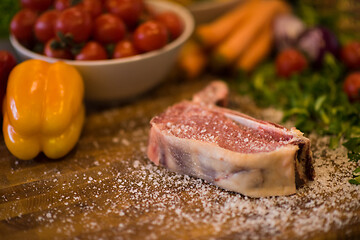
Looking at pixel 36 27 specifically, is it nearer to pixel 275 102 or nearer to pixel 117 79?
pixel 117 79

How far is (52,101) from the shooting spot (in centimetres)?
174

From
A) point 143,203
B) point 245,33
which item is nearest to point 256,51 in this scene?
point 245,33

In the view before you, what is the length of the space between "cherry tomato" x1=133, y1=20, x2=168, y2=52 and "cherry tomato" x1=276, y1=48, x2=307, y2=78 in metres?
0.79

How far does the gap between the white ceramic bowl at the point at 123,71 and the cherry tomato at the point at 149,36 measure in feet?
0.13

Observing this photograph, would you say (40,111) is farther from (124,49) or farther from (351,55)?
(351,55)

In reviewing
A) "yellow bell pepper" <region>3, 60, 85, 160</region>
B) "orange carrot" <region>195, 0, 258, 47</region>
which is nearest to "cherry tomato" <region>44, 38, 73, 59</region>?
"yellow bell pepper" <region>3, 60, 85, 160</region>

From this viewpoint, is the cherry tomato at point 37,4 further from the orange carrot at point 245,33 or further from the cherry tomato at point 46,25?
the orange carrot at point 245,33

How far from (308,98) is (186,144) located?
85cm

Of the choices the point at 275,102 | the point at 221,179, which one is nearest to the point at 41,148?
the point at 221,179

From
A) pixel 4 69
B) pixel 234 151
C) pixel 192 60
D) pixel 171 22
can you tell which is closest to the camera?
pixel 234 151

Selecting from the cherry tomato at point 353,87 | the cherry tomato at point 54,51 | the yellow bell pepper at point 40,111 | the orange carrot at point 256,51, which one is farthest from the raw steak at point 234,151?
the orange carrot at point 256,51

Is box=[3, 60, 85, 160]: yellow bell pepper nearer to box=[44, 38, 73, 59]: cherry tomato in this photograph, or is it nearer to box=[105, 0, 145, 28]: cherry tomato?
box=[44, 38, 73, 59]: cherry tomato

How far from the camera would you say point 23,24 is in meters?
2.07

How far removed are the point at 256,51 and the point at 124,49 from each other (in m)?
1.00
